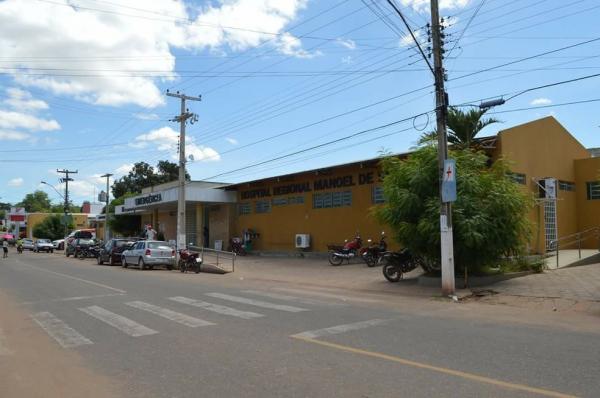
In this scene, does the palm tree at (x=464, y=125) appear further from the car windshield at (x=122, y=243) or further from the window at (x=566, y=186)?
the car windshield at (x=122, y=243)

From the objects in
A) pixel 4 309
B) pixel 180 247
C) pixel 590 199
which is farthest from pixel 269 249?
pixel 4 309

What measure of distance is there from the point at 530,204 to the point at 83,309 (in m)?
13.0

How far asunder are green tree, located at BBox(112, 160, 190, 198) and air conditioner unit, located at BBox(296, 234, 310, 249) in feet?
179

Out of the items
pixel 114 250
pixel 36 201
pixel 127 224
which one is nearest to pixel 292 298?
pixel 114 250

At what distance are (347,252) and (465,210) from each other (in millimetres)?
9395

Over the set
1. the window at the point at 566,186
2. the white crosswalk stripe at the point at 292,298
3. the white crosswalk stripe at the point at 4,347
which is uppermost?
the window at the point at 566,186

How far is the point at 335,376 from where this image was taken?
648 cm

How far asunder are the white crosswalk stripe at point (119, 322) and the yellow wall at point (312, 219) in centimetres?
1387

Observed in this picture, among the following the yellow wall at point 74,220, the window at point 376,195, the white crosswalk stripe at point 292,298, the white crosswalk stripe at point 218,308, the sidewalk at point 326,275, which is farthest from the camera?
the yellow wall at point 74,220

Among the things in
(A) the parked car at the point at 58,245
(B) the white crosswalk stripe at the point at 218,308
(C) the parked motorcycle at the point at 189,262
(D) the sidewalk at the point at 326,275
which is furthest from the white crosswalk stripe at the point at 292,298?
(A) the parked car at the point at 58,245

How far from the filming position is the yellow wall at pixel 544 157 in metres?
22.9

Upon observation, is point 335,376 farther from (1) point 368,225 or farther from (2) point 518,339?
(1) point 368,225

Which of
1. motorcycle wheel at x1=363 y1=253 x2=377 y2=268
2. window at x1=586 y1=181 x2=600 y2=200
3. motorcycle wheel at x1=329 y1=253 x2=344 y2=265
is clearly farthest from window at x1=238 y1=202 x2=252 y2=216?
window at x1=586 y1=181 x2=600 y2=200

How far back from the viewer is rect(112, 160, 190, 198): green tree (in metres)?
81.9
